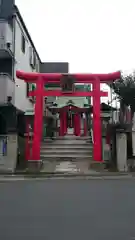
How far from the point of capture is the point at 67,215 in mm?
7234

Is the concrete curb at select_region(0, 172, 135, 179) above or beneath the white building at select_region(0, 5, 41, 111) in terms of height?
beneath

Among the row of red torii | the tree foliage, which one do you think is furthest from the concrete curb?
the tree foliage

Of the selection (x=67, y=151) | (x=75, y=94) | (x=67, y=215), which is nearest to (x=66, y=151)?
(x=67, y=151)

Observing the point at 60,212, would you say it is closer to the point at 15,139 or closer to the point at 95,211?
the point at 95,211

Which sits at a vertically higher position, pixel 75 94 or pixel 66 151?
pixel 75 94

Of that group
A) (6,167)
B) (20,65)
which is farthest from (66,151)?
(20,65)

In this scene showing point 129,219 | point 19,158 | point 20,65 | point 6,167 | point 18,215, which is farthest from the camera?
point 20,65

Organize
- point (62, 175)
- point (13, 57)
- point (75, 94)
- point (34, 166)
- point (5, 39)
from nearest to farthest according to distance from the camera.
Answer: point (62, 175) < point (34, 166) < point (75, 94) < point (5, 39) < point (13, 57)

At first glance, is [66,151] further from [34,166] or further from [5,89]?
[5,89]

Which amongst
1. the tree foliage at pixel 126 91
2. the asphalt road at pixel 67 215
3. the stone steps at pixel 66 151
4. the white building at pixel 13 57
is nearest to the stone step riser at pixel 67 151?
the stone steps at pixel 66 151

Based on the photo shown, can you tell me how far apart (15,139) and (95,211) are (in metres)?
12.3

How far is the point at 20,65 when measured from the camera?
78.2 feet

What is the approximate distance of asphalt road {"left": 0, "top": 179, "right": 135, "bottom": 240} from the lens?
575 centimetres

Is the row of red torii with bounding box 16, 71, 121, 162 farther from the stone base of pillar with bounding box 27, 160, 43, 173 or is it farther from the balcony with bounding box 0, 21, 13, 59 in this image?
the balcony with bounding box 0, 21, 13, 59
